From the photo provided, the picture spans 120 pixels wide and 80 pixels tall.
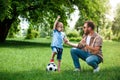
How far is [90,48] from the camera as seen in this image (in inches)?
379

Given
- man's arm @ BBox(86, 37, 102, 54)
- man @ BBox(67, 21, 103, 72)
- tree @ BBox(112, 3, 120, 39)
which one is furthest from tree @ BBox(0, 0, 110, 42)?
tree @ BBox(112, 3, 120, 39)

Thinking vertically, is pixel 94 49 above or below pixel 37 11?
below

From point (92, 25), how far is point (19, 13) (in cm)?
2067

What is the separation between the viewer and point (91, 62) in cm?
959

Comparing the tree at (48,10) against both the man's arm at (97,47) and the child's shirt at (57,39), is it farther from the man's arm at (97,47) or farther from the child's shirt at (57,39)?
the man's arm at (97,47)

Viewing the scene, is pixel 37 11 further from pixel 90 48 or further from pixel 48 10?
pixel 90 48

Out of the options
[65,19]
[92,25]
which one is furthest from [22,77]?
[65,19]

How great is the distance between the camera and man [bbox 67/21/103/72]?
9.66 m

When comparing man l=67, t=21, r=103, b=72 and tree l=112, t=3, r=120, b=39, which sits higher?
man l=67, t=21, r=103, b=72

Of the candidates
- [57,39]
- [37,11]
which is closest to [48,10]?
[37,11]

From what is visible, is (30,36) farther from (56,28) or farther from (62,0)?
(56,28)

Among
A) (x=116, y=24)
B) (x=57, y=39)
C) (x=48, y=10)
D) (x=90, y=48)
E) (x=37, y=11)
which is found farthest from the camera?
(x=116, y=24)

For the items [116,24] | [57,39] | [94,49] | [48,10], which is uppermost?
[48,10]

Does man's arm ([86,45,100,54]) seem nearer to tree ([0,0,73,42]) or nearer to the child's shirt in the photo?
the child's shirt
